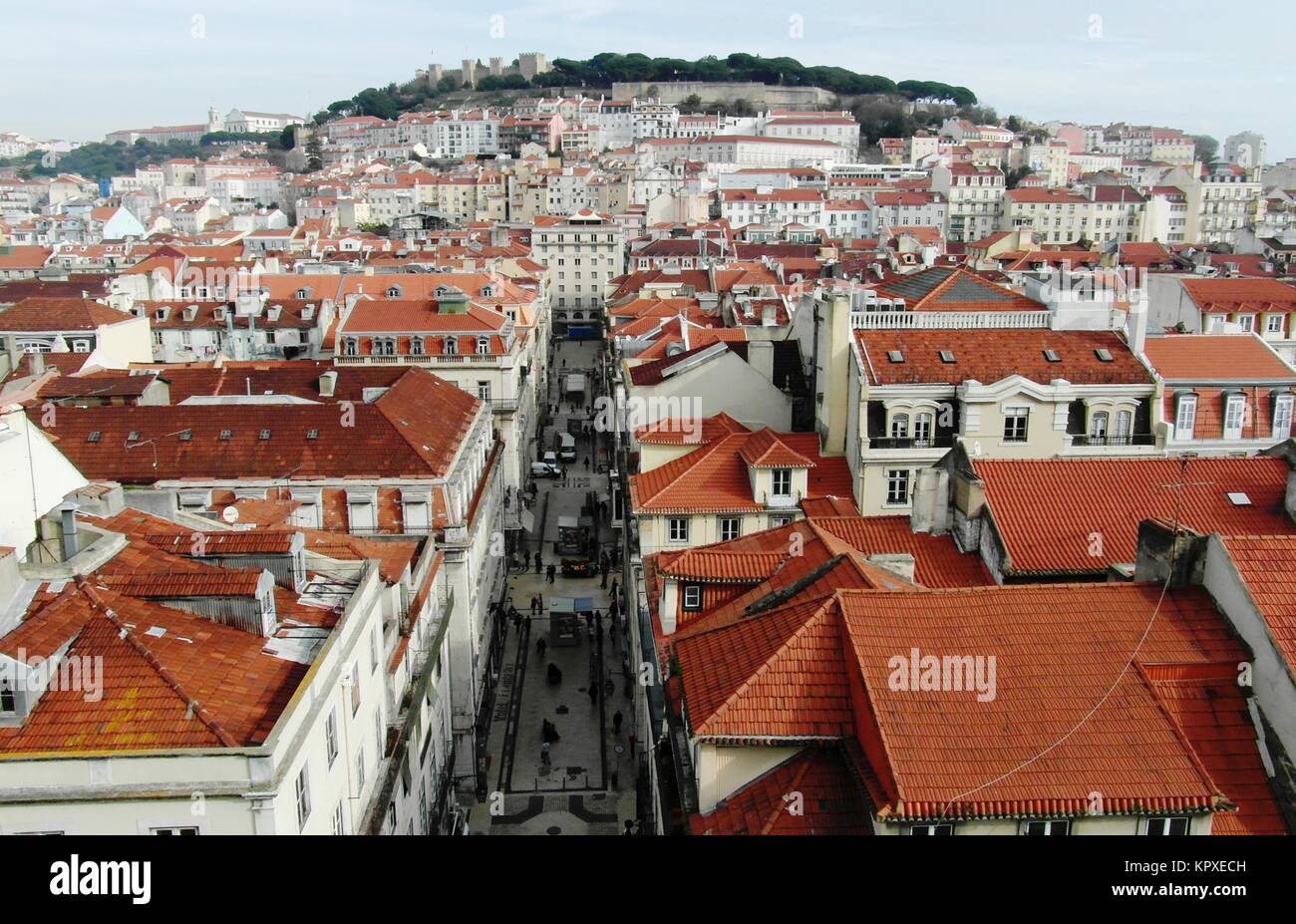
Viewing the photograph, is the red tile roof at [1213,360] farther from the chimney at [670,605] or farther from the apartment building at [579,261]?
the apartment building at [579,261]

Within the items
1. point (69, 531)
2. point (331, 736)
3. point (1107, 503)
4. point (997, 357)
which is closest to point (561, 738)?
point (331, 736)

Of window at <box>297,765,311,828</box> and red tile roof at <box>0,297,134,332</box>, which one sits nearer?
window at <box>297,765,311,828</box>

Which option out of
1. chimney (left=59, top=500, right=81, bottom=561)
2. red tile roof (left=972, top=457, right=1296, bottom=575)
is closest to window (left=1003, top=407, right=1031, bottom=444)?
red tile roof (left=972, top=457, right=1296, bottom=575)

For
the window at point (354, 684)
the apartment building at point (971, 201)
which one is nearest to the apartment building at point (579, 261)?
the apartment building at point (971, 201)

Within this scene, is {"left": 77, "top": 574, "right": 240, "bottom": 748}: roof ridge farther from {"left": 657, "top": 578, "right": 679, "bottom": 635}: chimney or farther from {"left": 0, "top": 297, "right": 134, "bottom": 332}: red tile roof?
{"left": 0, "top": 297, "right": 134, "bottom": 332}: red tile roof
